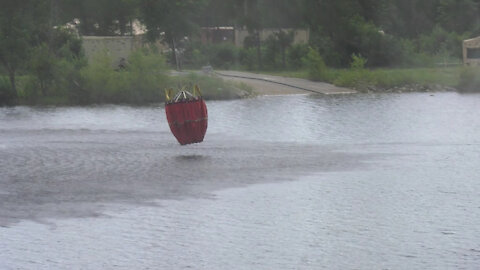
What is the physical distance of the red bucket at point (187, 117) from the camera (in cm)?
3409

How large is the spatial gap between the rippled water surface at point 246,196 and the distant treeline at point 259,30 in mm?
19249

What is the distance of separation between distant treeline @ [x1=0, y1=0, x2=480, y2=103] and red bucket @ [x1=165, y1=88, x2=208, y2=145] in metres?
27.3

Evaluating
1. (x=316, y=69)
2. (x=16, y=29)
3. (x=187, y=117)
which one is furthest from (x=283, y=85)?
(x=187, y=117)

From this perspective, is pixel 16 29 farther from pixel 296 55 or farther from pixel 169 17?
pixel 296 55

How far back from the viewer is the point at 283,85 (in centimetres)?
6681

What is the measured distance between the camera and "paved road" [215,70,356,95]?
213ft

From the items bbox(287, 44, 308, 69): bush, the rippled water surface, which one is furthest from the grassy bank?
the rippled water surface

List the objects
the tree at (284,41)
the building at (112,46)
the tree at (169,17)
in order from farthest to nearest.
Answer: the tree at (284,41), the tree at (169,17), the building at (112,46)

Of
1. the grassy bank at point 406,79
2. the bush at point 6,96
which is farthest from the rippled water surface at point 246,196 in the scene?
the grassy bank at point 406,79

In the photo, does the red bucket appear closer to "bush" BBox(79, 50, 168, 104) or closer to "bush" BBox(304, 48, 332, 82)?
"bush" BBox(79, 50, 168, 104)

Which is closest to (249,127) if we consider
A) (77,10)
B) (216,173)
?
(216,173)

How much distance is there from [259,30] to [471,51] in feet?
58.3

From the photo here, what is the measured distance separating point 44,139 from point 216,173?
13632 mm

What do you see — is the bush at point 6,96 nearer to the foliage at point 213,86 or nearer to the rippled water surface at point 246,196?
the foliage at point 213,86
